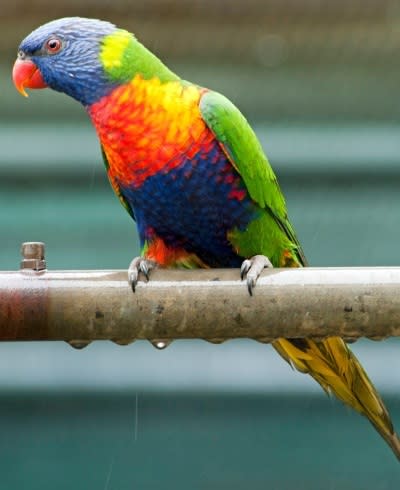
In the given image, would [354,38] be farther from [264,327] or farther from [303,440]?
[264,327]

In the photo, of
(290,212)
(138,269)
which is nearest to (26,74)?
(138,269)

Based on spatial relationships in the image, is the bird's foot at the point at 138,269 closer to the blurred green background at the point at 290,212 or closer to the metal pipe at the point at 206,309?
the metal pipe at the point at 206,309

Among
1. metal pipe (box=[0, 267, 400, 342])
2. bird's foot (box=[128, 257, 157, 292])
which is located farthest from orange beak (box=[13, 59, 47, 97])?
metal pipe (box=[0, 267, 400, 342])

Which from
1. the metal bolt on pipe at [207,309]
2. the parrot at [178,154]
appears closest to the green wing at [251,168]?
the parrot at [178,154]

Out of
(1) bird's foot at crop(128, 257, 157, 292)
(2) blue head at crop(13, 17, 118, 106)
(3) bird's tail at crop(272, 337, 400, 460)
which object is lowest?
(3) bird's tail at crop(272, 337, 400, 460)

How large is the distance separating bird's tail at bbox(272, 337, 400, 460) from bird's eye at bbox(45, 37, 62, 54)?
2.67 ft

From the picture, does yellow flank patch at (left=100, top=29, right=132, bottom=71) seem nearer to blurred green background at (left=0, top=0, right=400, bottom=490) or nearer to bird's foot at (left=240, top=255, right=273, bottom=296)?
blurred green background at (left=0, top=0, right=400, bottom=490)

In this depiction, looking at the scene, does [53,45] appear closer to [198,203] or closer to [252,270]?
[198,203]

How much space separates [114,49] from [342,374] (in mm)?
839

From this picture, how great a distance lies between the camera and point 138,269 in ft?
4.94

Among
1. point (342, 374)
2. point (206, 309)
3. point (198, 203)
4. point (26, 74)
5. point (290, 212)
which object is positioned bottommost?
point (342, 374)

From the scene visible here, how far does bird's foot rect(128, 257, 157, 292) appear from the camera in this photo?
1167 mm

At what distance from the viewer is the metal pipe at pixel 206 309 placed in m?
1.11

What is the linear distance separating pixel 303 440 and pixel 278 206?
66 centimetres
